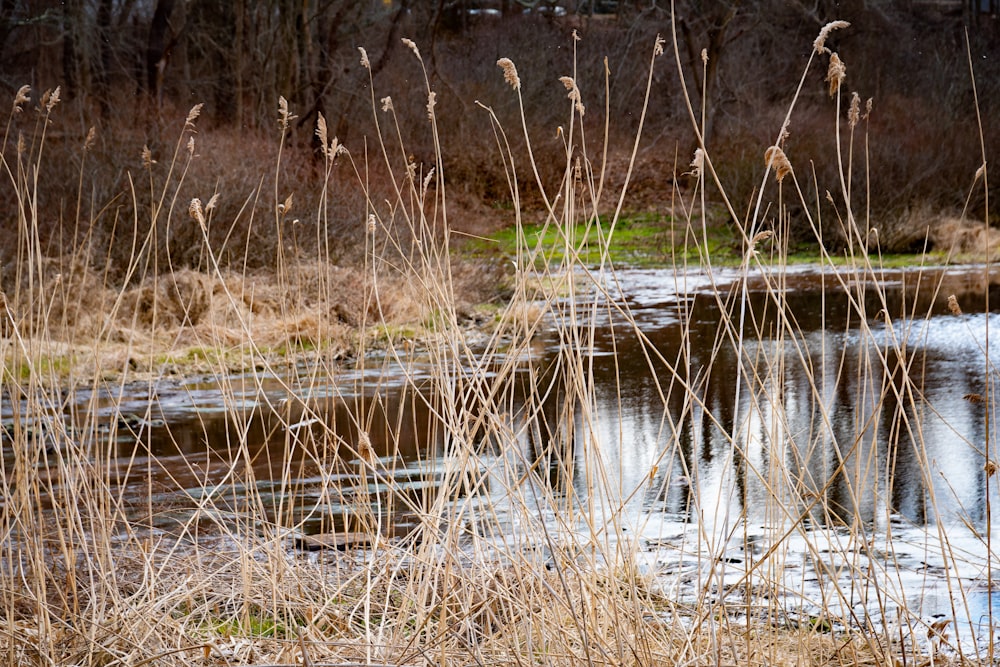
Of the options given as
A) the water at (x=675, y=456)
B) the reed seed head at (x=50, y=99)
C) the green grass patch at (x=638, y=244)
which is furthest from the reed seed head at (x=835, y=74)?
the green grass patch at (x=638, y=244)

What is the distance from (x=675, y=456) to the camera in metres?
5.05

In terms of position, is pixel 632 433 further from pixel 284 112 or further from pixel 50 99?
pixel 50 99

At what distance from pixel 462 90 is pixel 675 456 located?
2090 cm

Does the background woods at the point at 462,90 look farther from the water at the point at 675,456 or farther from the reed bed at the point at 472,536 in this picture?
the reed bed at the point at 472,536

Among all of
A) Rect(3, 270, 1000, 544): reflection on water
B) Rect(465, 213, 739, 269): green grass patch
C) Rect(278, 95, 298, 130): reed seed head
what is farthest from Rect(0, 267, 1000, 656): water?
Rect(465, 213, 739, 269): green grass patch

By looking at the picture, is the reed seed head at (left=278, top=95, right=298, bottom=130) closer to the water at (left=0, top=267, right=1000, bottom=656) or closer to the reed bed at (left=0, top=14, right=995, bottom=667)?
the reed bed at (left=0, top=14, right=995, bottom=667)

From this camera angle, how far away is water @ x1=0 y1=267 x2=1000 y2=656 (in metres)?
2.72

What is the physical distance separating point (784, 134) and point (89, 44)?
19.8 metres

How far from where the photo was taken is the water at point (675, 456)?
2.72m

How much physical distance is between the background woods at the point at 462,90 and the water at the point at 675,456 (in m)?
2.76

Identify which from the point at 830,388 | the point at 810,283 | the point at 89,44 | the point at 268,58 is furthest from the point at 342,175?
the point at 89,44

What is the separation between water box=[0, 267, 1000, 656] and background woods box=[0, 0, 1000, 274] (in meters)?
2.76

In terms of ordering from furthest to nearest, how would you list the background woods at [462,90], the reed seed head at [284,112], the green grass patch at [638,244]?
the green grass patch at [638,244] < the background woods at [462,90] < the reed seed head at [284,112]

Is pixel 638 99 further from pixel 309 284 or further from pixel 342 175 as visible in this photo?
pixel 309 284
